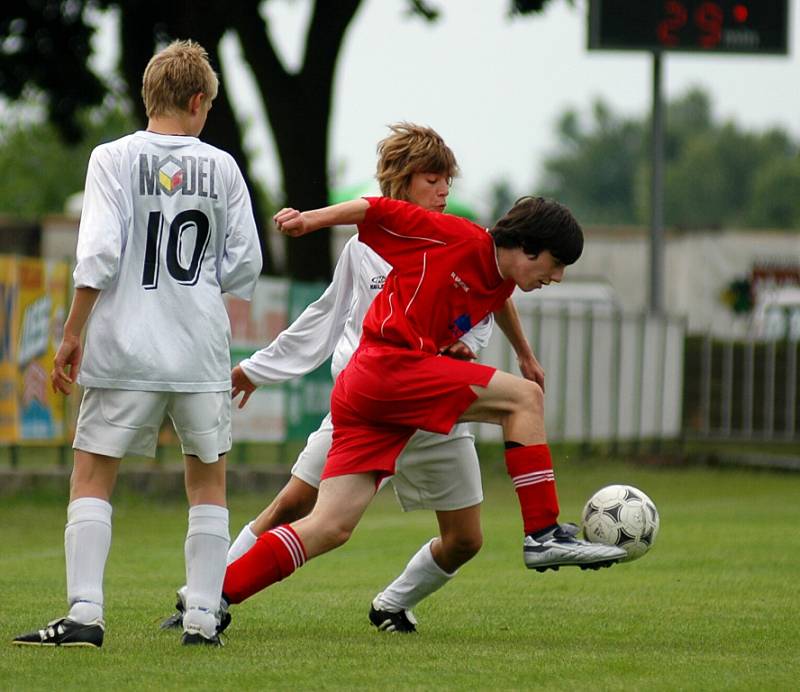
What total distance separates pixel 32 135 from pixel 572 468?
161ft

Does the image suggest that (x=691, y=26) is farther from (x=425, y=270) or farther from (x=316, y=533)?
(x=316, y=533)

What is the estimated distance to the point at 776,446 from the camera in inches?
940

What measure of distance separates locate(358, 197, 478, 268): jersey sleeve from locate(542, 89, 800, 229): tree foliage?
107168mm

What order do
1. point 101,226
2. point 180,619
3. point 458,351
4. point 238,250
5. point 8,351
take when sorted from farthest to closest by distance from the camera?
point 8,351 → point 180,619 → point 458,351 → point 238,250 → point 101,226

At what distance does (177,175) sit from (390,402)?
1081 mm

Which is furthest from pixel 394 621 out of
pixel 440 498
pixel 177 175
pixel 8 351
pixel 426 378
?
pixel 8 351

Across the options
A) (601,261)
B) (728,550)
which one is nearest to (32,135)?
(601,261)

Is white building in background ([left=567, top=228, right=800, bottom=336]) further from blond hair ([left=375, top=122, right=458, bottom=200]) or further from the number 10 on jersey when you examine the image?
the number 10 on jersey

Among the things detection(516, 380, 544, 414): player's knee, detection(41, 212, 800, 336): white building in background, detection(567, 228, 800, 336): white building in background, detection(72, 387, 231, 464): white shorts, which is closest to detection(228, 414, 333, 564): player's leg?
detection(72, 387, 231, 464): white shorts

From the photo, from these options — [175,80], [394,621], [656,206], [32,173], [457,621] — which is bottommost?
[32,173]

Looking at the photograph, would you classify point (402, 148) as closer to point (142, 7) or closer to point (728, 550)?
point (728, 550)

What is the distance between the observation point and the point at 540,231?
623cm

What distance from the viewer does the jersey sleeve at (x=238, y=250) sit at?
248 inches

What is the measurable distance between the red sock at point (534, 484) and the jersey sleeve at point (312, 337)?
1.22 metres
